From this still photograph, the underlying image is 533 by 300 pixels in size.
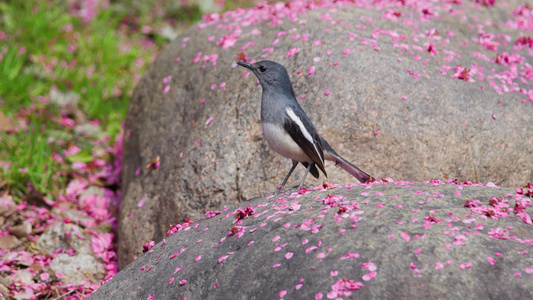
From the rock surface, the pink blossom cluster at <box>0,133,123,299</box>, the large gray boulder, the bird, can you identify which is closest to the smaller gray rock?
the pink blossom cluster at <box>0,133,123,299</box>

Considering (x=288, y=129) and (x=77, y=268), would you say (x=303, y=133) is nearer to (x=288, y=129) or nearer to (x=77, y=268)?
(x=288, y=129)

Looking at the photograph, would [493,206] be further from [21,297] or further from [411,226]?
[21,297]

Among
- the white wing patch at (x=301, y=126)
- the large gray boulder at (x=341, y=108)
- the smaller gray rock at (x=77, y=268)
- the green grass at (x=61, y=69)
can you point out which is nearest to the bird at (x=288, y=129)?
the white wing patch at (x=301, y=126)

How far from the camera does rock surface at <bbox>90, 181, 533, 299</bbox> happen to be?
2.95 meters

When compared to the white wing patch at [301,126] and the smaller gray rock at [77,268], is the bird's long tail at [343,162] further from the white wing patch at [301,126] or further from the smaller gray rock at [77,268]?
the smaller gray rock at [77,268]

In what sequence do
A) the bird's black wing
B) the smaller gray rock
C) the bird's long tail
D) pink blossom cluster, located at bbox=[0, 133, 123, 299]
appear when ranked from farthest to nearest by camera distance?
the smaller gray rock < pink blossom cluster, located at bbox=[0, 133, 123, 299] < the bird's long tail < the bird's black wing

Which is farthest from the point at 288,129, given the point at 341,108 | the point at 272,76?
the point at 341,108

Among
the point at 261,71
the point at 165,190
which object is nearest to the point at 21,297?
the point at 165,190

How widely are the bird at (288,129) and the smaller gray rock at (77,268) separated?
7.50 ft

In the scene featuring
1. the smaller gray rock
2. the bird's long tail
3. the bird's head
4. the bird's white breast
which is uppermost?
the bird's head

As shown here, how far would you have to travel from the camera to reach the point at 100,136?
8.12 meters

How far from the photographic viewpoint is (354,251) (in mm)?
3166

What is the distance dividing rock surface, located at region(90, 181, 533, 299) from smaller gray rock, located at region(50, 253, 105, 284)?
161cm

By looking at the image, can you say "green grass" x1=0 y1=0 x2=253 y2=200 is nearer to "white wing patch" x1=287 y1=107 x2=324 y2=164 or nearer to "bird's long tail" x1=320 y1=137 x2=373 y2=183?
"white wing patch" x1=287 y1=107 x2=324 y2=164
